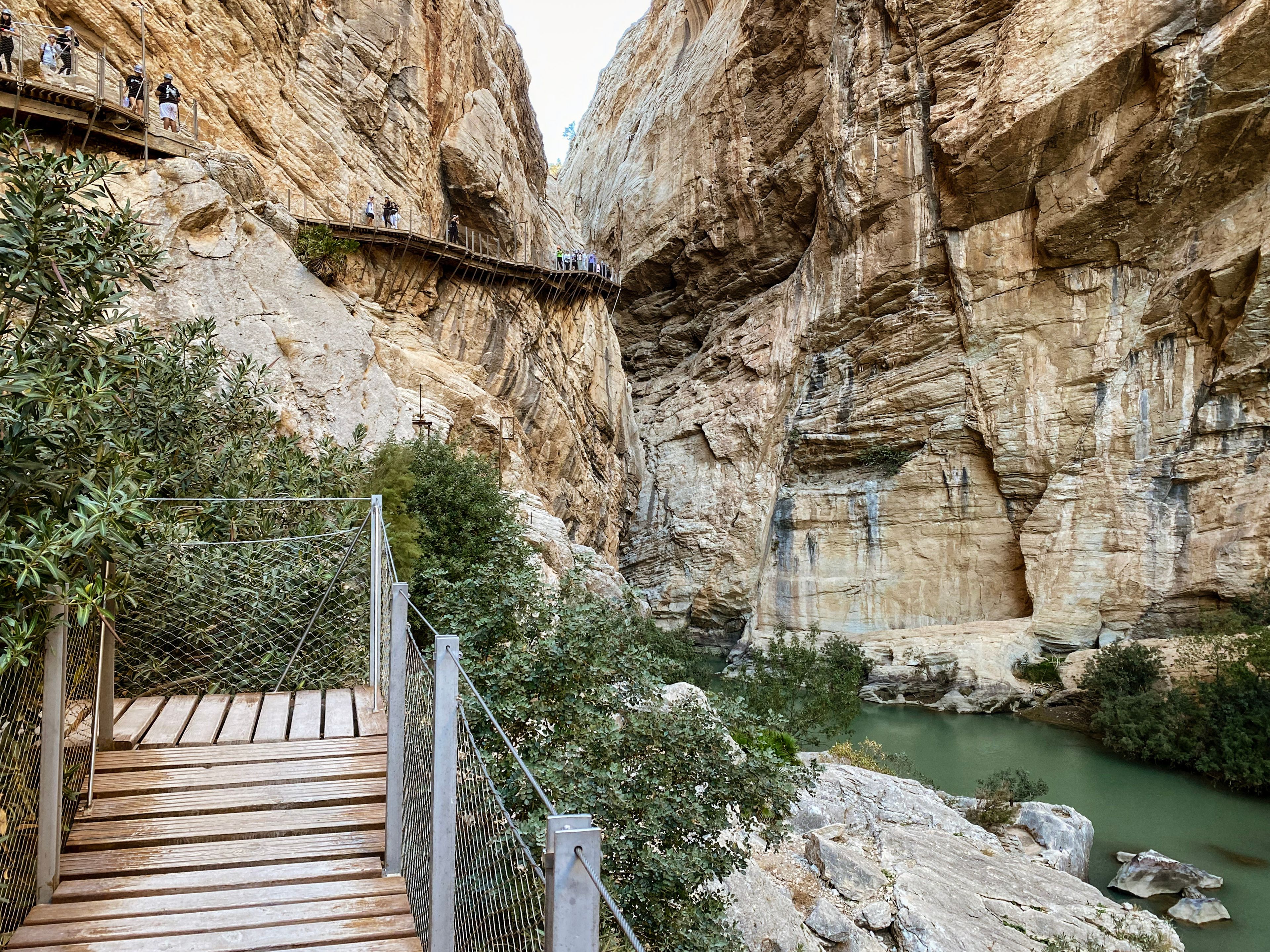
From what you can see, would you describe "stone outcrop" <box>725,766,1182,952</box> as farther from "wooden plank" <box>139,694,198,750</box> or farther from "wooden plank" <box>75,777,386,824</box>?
"wooden plank" <box>139,694,198,750</box>

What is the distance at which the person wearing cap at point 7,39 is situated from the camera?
13258 millimetres

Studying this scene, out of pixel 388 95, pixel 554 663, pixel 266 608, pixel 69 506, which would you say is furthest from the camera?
pixel 388 95

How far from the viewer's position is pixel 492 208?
88.4 ft

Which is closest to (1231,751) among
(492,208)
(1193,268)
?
(1193,268)

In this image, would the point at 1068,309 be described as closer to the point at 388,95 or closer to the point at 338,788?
the point at 388,95

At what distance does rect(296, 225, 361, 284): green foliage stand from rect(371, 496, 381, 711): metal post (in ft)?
48.9

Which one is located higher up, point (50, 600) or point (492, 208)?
point (492, 208)

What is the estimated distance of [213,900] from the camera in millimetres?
3381

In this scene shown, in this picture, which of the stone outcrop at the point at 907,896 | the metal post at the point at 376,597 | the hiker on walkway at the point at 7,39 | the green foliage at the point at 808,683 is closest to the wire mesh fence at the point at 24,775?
the metal post at the point at 376,597

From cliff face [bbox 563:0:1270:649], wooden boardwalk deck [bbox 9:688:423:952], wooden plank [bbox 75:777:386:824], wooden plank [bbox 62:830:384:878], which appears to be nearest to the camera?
wooden boardwalk deck [bbox 9:688:423:952]

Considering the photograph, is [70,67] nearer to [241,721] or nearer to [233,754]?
[241,721]

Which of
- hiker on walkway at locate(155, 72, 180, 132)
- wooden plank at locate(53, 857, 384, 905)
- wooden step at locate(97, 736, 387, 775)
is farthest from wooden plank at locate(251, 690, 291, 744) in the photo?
hiker on walkway at locate(155, 72, 180, 132)

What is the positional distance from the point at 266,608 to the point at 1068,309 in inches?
1202

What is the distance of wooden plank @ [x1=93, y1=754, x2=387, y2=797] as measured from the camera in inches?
161
